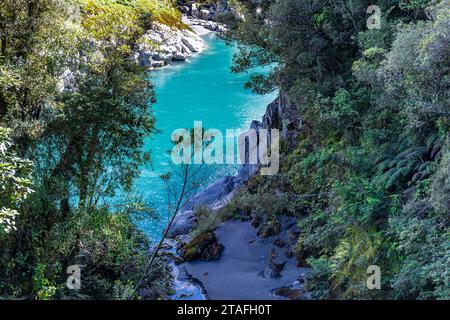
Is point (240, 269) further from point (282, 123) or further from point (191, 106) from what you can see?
point (191, 106)

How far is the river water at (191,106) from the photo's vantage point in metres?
31.6

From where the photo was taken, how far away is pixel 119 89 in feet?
51.9

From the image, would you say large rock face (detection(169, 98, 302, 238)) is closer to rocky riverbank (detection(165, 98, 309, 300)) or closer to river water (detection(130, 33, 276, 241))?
rocky riverbank (detection(165, 98, 309, 300))

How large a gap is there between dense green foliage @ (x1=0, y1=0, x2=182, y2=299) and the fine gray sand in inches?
106

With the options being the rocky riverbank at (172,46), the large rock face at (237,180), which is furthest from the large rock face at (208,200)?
the rocky riverbank at (172,46)

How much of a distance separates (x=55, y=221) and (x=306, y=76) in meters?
12.6

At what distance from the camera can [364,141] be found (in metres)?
17.1

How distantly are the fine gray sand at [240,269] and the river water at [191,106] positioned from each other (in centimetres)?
558

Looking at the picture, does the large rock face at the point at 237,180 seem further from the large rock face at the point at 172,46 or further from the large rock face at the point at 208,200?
the large rock face at the point at 172,46

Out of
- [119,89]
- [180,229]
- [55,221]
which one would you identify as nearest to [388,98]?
[119,89]

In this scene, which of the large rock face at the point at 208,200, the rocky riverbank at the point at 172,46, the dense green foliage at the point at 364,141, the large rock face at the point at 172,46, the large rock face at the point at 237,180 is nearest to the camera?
the dense green foliage at the point at 364,141
